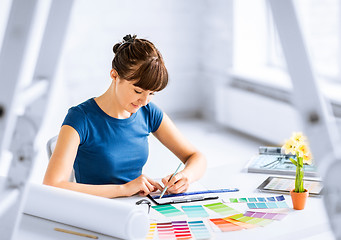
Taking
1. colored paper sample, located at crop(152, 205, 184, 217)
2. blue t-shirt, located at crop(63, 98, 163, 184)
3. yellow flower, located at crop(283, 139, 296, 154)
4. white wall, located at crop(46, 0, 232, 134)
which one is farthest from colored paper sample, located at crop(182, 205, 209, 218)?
white wall, located at crop(46, 0, 232, 134)

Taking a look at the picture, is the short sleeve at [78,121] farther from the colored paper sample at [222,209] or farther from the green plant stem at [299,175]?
the green plant stem at [299,175]

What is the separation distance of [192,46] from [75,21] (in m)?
1.42

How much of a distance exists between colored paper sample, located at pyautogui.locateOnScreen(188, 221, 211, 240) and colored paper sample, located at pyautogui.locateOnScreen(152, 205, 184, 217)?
95mm

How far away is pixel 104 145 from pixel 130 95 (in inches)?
10.0

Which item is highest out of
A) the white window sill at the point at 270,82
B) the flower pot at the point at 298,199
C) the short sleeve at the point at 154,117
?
the white window sill at the point at 270,82

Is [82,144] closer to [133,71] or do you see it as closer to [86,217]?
[133,71]

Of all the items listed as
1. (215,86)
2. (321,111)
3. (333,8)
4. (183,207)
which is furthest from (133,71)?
(215,86)

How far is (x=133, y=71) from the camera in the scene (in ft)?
6.38

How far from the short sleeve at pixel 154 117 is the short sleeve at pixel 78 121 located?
1.19ft

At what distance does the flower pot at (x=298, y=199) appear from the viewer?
1.66 meters

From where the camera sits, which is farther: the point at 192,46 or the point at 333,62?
the point at 192,46

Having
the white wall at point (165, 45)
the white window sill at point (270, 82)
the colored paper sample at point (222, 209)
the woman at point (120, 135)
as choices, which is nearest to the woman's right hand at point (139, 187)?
the woman at point (120, 135)

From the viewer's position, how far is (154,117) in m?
2.28

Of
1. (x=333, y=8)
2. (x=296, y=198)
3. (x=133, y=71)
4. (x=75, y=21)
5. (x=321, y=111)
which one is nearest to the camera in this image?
(x=321, y=111)
